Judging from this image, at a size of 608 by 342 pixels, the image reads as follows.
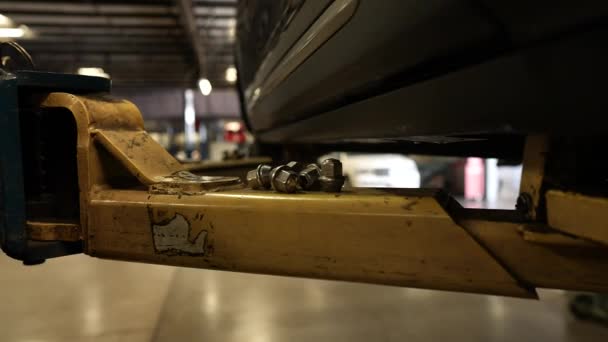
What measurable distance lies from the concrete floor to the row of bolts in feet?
3.20

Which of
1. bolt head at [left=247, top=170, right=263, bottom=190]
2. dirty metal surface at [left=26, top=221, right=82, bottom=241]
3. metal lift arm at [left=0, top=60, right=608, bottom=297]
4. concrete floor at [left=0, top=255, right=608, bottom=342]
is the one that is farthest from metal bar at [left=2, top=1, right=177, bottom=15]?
bolt head at [left=247, top=170, right=263, bottom=190]

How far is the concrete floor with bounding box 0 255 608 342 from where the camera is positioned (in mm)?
1697

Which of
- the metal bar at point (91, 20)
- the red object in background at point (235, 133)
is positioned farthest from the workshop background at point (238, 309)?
the red object in background at point (235, 133)

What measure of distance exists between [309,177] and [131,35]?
6538 millimetres

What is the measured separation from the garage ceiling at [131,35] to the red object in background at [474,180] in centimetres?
340

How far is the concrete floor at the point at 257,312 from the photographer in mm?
1697

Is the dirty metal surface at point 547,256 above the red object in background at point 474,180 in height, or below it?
above

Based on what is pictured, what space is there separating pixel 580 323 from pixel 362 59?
5.33 feet

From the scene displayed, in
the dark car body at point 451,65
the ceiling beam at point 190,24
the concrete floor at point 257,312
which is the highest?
the ceiling beam at point 190,24

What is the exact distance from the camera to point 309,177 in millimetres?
844

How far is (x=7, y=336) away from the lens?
1.71 m

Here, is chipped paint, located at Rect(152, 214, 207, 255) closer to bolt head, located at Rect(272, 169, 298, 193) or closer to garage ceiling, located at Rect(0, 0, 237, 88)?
bolt head, located at Rect(272, 169, 298, 193)

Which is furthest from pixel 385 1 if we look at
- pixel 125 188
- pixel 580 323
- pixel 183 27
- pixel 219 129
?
pixel 219 129

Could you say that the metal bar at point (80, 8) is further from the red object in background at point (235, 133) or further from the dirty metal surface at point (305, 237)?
the dirty metal surface at point (305, 237)
